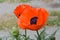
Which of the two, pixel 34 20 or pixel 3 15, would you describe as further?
pixel 3 15

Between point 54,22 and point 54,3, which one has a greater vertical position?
point 54,3

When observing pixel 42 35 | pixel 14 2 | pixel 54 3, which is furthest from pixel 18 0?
pixel 42 35

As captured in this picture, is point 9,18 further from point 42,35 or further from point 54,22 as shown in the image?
point 42,35

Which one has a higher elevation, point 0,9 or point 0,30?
point 0,9

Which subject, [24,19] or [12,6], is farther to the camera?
[12,6]

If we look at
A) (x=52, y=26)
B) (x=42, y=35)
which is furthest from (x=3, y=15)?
(x=42, y=35)

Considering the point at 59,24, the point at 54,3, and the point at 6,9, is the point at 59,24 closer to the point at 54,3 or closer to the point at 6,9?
the point at 54,3
